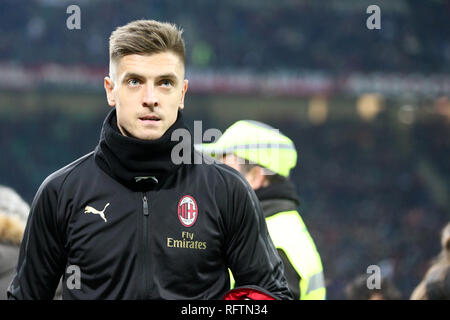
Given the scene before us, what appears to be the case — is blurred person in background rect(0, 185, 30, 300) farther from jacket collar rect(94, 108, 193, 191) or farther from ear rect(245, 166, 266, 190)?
ear rect(245, 166, 266, 190)

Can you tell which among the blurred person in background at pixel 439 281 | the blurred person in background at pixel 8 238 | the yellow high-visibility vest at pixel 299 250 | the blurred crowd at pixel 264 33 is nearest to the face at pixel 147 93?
the blurred person in background at pixel 8 238

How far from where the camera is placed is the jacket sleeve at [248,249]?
158cm

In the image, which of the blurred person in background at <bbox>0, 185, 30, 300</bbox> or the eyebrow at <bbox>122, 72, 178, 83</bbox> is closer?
the eyebrow at <bbox>122, 72, 178, 83</bbox>

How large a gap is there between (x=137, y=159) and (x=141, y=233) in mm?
176

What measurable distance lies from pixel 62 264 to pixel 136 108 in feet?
1.37

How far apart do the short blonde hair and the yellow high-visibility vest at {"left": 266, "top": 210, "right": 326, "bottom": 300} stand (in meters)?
1.11

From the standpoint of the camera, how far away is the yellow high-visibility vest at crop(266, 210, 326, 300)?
8.42 ft

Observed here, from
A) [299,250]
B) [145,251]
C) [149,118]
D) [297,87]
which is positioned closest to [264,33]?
[297,87]

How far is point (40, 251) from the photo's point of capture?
62.7 inches

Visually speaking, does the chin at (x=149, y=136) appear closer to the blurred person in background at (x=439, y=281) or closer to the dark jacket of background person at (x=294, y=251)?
the dark jacket of background person at (x=294, y=251)

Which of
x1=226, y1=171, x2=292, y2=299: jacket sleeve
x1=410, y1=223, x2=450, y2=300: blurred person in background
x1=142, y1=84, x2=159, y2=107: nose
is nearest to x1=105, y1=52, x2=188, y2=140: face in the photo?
x1=142, y1=84, x2=159, y2=107: nose

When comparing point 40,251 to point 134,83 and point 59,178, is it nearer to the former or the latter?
point 59,178

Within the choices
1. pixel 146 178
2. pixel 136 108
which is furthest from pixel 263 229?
pixel 136 108

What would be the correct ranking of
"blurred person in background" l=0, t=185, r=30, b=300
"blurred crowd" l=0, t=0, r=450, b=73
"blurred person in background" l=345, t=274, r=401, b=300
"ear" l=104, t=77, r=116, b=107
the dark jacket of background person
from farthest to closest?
"blurred crowd" l=0, t=0, r=450, b=73, "blurred person in background" l=345, t=274, r=401, b=300, the dark jacket of background person, "blurred person in background" l=0, t=185, r=30, b=300, "ear" l=104, t=77, r=116, b=107
